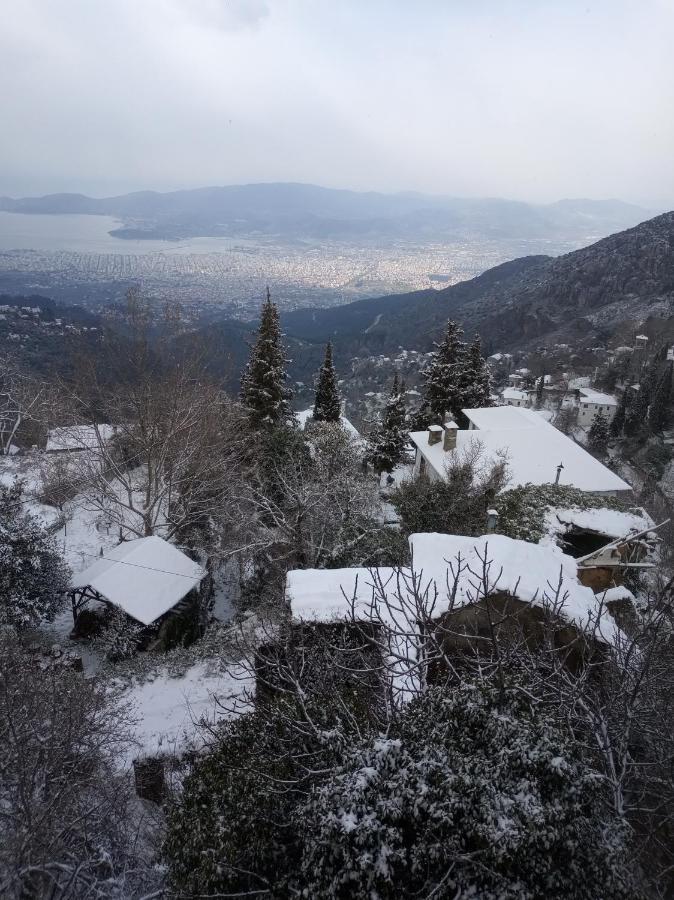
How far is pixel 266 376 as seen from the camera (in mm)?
19547

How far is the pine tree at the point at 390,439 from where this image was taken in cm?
Result: 2166

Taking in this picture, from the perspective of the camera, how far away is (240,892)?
4383 mm

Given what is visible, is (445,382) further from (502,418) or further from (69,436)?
(69,436)

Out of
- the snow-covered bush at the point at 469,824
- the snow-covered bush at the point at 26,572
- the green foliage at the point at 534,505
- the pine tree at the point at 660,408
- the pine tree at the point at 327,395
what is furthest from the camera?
the pine tree at the point at 660,408

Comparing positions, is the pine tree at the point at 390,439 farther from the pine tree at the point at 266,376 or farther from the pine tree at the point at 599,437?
the pine tree at the point at 599,437

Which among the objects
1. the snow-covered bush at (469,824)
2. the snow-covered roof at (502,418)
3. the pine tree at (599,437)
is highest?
the snow-covered bush at (469,824)

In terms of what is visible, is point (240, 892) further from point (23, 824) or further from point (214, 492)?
point (214, 492)

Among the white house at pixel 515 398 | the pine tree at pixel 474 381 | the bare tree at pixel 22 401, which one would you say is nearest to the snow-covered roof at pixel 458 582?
the bare tree at pixel 22 401

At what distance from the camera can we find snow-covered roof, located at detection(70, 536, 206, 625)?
11.1 metres

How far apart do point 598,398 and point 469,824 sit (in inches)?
1772

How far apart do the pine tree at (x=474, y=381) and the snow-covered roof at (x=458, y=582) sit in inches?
716

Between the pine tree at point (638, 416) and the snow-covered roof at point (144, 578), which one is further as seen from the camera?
the pine tree at point (638, 416)

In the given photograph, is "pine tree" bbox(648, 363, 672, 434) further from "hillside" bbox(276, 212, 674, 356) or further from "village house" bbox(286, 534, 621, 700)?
"hillside" bbox(276, 212, 674, 356)

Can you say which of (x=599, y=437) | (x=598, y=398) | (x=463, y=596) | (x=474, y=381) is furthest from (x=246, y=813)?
(x=598, y=398)
